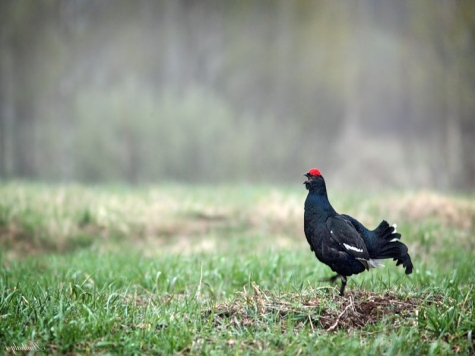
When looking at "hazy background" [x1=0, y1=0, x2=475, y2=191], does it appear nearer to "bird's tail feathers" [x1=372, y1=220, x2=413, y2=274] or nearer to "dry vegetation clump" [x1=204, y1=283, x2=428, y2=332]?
"bird's tail feathers" [x1=372, y1=220, x2=413, y2=274]

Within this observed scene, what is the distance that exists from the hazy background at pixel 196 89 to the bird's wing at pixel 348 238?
8.21 meters

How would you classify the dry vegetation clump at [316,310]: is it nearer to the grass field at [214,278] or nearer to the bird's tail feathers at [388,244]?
the grass field at [214,278]

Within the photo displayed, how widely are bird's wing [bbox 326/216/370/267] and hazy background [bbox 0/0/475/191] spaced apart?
8214 millimetres

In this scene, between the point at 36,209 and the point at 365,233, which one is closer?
the point at 365,233

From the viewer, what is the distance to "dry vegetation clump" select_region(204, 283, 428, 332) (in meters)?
3.50

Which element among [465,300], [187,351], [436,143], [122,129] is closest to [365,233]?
[465,300]

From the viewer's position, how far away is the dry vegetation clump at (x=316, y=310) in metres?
3.50

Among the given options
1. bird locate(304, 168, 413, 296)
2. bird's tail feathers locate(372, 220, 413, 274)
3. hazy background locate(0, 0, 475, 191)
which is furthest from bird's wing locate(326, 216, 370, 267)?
hazy background locate(0, 0, 475, 191)

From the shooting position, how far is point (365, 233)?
4.04m

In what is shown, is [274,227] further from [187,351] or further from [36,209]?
[187,351]

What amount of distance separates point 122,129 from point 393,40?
6803 millimetres

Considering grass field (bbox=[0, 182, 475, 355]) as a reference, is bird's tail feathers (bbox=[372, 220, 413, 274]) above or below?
above

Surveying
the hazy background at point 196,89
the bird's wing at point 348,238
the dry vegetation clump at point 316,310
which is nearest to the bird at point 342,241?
the bird's wing at point 348,238

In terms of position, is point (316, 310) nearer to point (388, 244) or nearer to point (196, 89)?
point (388, 244)
